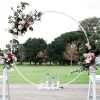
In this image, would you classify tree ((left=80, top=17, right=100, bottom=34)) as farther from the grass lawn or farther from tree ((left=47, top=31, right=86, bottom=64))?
the grass lawn

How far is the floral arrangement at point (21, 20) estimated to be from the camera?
6.17 metres

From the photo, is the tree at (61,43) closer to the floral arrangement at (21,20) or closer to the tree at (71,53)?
the tree at (71,53)

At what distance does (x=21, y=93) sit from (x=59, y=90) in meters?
1.14

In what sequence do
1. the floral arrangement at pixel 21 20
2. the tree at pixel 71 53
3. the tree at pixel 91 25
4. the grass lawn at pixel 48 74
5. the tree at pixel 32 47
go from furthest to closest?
the tree at pixel 91 25, the grass lawn at pixel 48 74, the tree at pixel 32 47, the tree at pixel 71 53, the floral arrangement at pixel 21 20

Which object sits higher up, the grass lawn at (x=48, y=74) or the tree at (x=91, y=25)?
the tree at (x=91, y=25)

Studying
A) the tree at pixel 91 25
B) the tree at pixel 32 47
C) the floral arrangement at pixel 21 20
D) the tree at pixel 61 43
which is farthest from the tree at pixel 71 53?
the floral arrangement at pixel 21 20

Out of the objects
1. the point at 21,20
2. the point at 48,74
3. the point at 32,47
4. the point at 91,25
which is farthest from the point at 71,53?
the point at 21,20

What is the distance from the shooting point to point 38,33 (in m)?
10.4

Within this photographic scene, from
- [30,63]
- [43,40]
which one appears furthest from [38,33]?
[30,63]

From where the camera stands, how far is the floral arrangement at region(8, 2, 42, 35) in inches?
243

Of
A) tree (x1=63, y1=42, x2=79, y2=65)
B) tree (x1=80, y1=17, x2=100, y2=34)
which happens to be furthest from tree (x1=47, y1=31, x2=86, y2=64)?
tree (x1=80, y1=17, x2=100, y2=34)

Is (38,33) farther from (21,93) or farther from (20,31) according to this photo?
(20,31)

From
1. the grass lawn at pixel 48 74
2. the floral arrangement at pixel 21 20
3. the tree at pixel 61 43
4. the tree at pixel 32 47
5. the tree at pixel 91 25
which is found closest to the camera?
the floral arrangement at pixel 21 20

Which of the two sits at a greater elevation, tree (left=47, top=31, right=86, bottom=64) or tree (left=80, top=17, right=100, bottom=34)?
tree (left=80, top=17, right=100, bottom=34)
